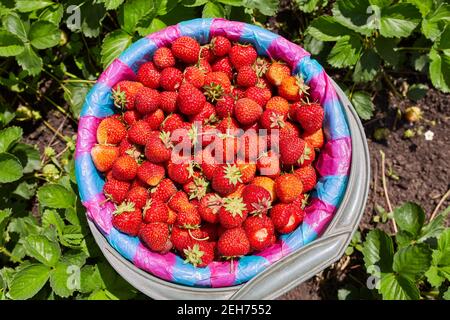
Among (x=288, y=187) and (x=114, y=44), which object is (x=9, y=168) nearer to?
(x=114, y=44)

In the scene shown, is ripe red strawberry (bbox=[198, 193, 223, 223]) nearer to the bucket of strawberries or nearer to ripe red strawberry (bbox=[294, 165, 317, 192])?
the bucket of strawberries

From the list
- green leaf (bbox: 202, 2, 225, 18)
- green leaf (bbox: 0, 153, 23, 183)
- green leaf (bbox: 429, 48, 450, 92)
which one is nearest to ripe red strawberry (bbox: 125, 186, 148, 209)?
green leaf (bbox: 0, 153, 23, 183)

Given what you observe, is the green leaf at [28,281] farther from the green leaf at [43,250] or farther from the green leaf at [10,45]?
the green leaf at [10,45]

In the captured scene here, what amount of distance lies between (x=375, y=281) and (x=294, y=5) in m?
1.03

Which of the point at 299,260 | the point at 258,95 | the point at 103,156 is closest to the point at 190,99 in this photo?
the point at 258,95

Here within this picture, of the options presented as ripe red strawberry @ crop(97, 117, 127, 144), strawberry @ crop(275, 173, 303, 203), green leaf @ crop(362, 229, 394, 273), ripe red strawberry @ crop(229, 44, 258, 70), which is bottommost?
green leaf @ crop(362, 229, 394, 273)

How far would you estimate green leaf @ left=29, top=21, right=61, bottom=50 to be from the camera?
57.4 inches

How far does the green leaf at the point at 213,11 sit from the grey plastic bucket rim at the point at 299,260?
0.45 meters

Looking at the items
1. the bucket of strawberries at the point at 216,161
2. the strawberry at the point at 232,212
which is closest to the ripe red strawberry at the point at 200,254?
the bucket of strawberries at the point at 216,161

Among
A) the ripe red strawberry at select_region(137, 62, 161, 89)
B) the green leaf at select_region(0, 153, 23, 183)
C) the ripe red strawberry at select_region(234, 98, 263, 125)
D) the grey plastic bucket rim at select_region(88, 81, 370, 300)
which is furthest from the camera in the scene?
the green leaf at select_region(0, 153, 23, 183)

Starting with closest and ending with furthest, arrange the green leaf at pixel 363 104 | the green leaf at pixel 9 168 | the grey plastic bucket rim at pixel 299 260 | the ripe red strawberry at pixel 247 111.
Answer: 1. the grey plastic bucket rim at pixel 299 260
2. the ripe red strawberry at pixel 247 111
3. the green leaf at pixel 9 168
4. the green leaf at pixel 363 104

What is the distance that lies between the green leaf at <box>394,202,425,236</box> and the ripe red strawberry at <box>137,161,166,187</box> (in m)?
0.75

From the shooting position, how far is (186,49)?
4.22 feet

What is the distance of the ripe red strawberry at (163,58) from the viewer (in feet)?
4.29
